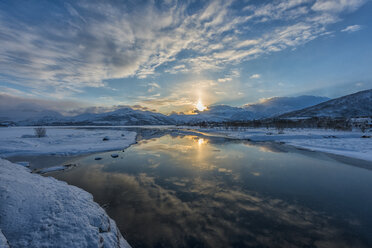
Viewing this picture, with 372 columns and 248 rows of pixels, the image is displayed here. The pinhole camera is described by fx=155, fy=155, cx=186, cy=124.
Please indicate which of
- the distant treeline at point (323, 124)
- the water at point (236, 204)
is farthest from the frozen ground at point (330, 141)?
the distant treeline at point (323, 124)

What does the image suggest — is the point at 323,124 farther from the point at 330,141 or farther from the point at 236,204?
the point at 236,204

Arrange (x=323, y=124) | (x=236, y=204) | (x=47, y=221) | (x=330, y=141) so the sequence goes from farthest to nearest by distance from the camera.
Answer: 1. (x=323, y=124)
2. (x=330, y=141)
3. (x=236, y=204)
4. (x=47, y=221)

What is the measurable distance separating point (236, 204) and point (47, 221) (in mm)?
7281

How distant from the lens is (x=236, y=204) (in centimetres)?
759

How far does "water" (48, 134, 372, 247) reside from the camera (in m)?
5.47

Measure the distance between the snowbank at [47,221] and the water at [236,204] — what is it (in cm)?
107

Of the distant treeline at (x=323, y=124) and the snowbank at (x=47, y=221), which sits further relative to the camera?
the distant treeline at (x=323, y=124)

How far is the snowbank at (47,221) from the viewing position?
3832 mm

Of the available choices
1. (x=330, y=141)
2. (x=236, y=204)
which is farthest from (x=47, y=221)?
(x=330, y=141)

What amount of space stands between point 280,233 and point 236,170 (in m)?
7.16

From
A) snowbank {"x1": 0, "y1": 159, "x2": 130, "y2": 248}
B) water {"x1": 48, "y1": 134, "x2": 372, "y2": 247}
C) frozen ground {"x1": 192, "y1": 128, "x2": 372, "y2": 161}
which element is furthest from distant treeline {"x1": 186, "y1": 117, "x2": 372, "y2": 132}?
snowbank {"x1": 0, "y1": 159, "x2": 130, "y2": 248}

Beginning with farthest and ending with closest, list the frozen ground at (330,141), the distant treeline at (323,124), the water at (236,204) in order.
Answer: the distant treeline at (323,124)
the frozen ground at (330,141)
the water at (236,204)

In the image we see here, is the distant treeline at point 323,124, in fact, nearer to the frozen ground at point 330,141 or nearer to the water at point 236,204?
the frozen ground at point 330,141

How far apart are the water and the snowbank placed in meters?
1.07
